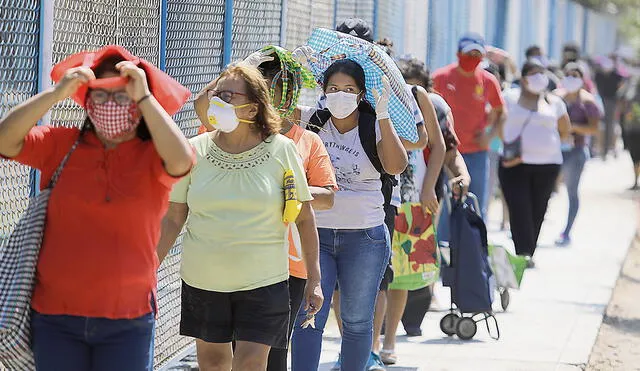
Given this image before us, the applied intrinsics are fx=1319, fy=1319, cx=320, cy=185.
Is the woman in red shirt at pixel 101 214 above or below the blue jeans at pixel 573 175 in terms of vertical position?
above

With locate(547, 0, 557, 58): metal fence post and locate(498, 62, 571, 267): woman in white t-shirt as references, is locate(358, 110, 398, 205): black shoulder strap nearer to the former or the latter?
locate(498, 62, 571, 267): woman in white t-shirt

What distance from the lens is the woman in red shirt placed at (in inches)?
152

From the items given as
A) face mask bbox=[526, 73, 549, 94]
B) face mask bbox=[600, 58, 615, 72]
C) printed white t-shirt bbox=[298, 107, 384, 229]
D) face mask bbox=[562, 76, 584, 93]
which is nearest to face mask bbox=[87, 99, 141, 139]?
printed white t-shirt bbox=[298, 107, 384, 229]

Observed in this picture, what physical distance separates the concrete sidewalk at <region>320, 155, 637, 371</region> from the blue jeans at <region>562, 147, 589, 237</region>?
0.35 metres

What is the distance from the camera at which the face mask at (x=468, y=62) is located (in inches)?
412

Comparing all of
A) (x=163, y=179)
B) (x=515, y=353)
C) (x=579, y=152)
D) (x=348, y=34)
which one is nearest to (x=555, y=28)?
(x=579, y=152)

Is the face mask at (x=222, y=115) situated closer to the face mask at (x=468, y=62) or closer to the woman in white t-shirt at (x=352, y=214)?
the woman in white t-shirt at (x=352, y=214)

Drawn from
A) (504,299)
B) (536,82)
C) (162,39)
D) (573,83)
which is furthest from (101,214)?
(573,83)

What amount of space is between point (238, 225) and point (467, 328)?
383cm

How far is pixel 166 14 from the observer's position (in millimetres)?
6352

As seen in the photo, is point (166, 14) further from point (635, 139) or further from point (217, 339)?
point (635, 139)

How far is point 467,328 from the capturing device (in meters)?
8.27

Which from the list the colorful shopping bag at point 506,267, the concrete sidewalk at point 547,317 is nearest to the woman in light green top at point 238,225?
the concrete sidewalk at point 547,317

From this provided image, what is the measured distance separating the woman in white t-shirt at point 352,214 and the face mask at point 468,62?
454cm
